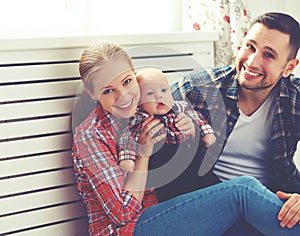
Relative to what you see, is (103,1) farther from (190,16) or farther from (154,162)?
(154,162)

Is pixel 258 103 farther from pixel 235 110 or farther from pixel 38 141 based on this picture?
pixel 38 141

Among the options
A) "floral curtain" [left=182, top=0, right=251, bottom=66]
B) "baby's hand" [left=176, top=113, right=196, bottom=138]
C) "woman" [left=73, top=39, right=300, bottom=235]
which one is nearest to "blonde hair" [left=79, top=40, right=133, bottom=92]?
"woman" [left=73, top=39, right=300, bottom=235]

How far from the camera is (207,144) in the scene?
1464 mm

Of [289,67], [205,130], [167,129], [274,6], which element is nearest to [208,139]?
[205,130]

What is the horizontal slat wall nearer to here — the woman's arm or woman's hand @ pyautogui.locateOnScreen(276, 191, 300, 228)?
the woman's arm

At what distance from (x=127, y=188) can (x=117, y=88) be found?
0.28 m

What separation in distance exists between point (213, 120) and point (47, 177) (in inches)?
21.9

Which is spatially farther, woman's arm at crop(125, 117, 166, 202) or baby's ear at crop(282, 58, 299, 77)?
baby's ear at crop(282, 58, 299, 77)

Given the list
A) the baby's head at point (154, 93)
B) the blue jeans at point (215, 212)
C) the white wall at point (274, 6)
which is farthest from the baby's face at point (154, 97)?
the white wall at point (274, 6)

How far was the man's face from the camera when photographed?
1.47 metres

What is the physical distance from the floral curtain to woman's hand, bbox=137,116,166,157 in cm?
57

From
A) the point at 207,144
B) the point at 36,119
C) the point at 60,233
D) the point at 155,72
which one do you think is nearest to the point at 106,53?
the point at 155,72

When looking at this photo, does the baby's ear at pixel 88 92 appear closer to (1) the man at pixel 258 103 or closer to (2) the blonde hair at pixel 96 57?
(2) the blonde hair at pixel 96 57

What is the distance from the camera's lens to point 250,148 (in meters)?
1.57
